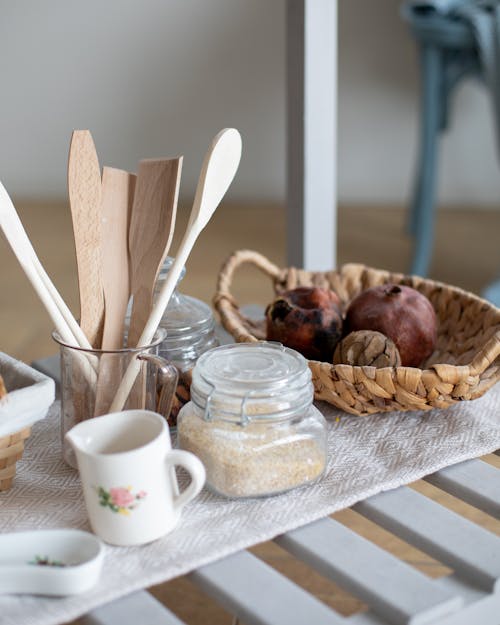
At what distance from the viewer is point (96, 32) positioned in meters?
2.08

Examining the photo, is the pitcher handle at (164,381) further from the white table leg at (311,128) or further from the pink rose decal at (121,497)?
the white table leg at (311,128)

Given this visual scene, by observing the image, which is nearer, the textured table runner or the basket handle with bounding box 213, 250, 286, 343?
the textured table runner

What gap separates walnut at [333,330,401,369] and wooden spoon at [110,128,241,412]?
14 cm

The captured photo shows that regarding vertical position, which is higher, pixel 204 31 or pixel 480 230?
pixel 204 31

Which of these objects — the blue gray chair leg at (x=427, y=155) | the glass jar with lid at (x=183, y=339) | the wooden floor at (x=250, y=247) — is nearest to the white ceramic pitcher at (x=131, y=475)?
the glass jar with lid at (x=183, y=339)

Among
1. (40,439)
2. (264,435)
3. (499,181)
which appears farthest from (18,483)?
(499,181)

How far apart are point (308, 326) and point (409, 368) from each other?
0.11m

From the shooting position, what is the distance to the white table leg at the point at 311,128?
1.04m

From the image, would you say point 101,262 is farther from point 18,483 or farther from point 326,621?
point 326,621

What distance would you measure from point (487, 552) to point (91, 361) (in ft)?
0.87

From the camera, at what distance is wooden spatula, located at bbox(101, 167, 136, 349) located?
607 mm

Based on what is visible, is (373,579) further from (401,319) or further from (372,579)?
(401,319)

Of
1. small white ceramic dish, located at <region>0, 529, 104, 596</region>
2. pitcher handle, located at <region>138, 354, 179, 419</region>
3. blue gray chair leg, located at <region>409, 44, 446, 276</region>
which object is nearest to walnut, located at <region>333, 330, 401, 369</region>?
pitcher handle, located at <region>138, 354, 179, 419</region>

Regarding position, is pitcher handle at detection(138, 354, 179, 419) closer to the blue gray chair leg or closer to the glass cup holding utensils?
the glass cup holding utensils
